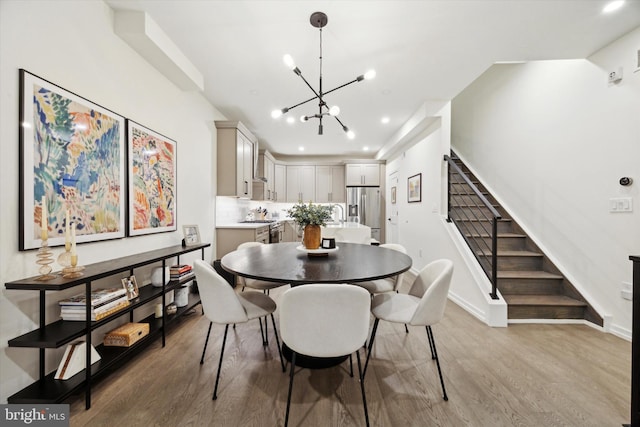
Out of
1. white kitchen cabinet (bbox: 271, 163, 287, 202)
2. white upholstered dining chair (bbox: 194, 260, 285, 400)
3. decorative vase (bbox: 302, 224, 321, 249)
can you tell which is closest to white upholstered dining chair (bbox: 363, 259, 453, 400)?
decorative vase (bbox: 302, 224, 321, 249)

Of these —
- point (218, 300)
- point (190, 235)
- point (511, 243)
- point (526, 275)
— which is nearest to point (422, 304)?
point (218, 300)

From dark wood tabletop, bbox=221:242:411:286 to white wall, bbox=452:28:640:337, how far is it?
223cm

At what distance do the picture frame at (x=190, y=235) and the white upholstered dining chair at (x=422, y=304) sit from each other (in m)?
2.17

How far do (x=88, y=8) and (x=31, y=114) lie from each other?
0.98 meters

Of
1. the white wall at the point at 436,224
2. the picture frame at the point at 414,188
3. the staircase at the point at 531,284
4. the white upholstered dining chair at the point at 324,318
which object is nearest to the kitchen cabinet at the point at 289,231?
the white wall at the point at 436,224

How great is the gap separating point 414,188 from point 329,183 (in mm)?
2900

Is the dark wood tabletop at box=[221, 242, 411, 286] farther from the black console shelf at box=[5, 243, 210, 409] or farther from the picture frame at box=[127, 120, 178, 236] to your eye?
the picture frame at box=[127, 120, 178, 236]

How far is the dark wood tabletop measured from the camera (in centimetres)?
143

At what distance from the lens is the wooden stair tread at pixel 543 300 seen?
2.72 m

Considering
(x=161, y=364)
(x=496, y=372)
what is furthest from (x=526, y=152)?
(x=161, y=364)

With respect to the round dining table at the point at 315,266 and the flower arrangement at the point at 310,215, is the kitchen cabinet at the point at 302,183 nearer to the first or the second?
the round dining table at the point at 315,266

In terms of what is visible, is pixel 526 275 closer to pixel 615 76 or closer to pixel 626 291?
pixel 626 291

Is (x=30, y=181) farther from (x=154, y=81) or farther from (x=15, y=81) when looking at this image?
(x=154, y=81)

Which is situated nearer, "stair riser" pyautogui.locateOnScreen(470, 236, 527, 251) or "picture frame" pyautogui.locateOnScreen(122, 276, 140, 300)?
"picture frame" pyautogui.locateOnScreen(122, 276, 140, 300)
